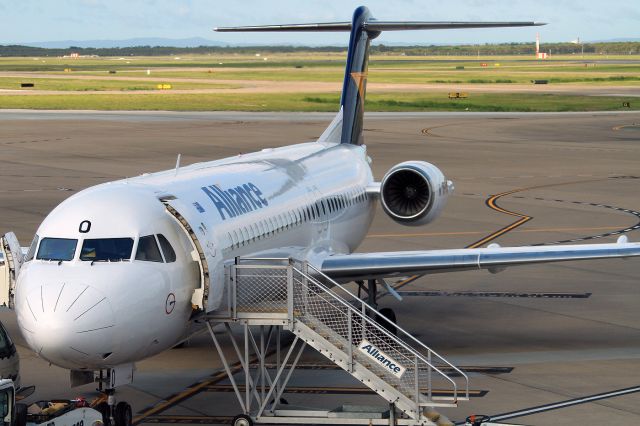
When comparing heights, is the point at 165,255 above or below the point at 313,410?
above

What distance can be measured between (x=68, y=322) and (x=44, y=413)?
1.83 meters

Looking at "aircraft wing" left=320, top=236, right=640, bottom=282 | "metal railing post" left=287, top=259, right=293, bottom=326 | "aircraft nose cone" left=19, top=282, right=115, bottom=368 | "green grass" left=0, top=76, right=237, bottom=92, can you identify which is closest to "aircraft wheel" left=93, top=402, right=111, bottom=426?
"aircraft nose cone" left=19, top=282, right=115, bottom=368

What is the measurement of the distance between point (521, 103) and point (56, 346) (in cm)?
9939

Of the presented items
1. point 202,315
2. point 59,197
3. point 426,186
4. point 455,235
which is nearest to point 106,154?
point 59,197

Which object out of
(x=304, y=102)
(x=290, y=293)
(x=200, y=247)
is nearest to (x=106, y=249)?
(x=200, y=247)

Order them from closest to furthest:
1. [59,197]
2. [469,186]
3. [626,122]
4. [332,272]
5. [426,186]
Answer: [332,272] < [426,186] < [59,197] < [469,186] < [626,122]

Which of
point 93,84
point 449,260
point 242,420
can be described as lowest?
point 242,420

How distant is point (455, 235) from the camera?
126 feet

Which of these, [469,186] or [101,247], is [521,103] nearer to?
[469,186]

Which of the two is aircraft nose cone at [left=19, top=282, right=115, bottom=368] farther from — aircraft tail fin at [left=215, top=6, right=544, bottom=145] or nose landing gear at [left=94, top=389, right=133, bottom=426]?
aircraft tail fin at [left=215, top=6, right=544, bottom=145]

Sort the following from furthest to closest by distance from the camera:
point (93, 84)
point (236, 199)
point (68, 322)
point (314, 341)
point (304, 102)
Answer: point (93, 84), point (304, 102), point (236, 199), point (314, 341), point (68, 322)

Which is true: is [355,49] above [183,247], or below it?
above

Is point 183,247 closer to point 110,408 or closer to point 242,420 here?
point 110,408

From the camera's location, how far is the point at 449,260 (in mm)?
23031
